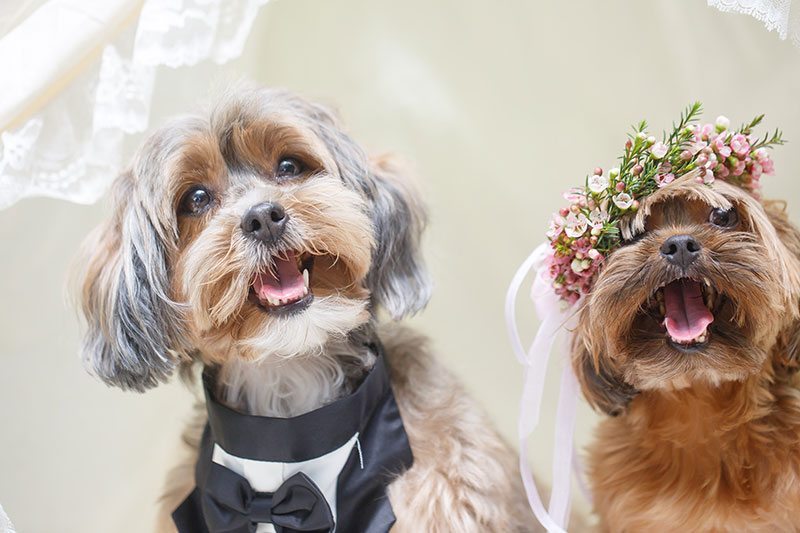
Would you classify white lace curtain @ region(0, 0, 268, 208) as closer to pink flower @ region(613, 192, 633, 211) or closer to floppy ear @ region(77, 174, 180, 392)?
floppy ear @ region(77, 174, 180, 392)

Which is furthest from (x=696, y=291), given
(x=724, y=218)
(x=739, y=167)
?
(x=739, y=167)

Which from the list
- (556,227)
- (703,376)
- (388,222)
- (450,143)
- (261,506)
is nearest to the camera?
(703,376)

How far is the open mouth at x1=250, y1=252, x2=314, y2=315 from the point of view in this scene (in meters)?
1.77

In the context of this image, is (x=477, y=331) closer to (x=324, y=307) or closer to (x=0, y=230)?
(x=324, y=307)

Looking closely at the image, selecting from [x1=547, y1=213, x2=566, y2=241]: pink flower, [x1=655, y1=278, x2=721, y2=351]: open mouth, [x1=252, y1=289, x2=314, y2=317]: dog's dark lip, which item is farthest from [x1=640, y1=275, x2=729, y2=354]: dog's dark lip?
[x1=252, y1=289, x2=314, y2=317]: dog's dark lip

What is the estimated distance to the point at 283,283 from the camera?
5.96ft

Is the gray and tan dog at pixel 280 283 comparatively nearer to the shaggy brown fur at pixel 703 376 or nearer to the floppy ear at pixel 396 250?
the floppy ear at pixel 396 250

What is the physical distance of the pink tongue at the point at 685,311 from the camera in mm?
1665

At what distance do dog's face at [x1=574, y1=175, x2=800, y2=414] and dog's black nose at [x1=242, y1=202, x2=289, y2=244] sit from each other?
24.6 inches

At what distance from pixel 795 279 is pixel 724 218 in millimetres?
170

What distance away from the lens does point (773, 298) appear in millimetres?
1587

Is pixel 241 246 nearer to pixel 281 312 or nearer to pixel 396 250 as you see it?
pixel 281 312

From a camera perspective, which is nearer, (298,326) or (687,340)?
(687,340)

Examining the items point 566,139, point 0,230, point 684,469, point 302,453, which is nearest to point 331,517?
point 302,453
